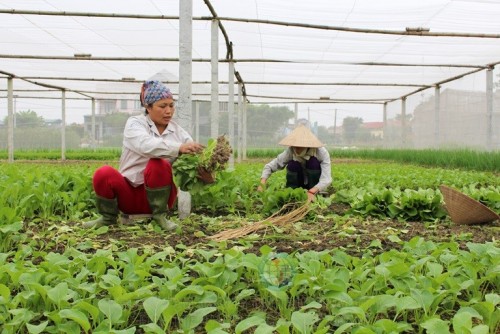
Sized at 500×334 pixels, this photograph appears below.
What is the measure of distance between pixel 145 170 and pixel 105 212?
430 mm

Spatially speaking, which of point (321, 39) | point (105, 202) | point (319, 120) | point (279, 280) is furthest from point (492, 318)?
point (319, 120)

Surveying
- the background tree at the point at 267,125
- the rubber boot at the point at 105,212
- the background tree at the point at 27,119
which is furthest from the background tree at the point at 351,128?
the rubber boot at the point at 105,212

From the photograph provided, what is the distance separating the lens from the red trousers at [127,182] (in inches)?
132

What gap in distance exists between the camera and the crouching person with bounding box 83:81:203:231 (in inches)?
131

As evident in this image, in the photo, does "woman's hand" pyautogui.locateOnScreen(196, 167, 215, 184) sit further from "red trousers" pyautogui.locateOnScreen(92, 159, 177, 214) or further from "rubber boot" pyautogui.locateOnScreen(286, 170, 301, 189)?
"rubber boot" pyautogui.locateOnScreen(286, 170, 301, 189)

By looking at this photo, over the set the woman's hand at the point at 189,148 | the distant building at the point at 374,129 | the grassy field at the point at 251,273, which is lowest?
the grassy field at the point at 251,273

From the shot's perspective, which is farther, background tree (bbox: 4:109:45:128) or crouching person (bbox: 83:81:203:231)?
background tree (bbox: 4:109:45:128)

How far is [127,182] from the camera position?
3.52 metres

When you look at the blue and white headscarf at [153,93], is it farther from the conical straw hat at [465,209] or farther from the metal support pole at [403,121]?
the metal support pole at [403,121]

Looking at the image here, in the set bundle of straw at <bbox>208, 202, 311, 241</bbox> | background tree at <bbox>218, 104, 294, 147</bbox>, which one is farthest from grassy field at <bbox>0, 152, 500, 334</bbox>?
background tree at <bbox>218, 104, 294, 147</bbox>

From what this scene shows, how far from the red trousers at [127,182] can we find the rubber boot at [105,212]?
38mm

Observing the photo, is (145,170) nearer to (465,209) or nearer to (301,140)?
(301,140)

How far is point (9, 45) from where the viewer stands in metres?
9.66

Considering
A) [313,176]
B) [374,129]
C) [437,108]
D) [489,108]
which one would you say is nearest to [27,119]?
[374,129]
